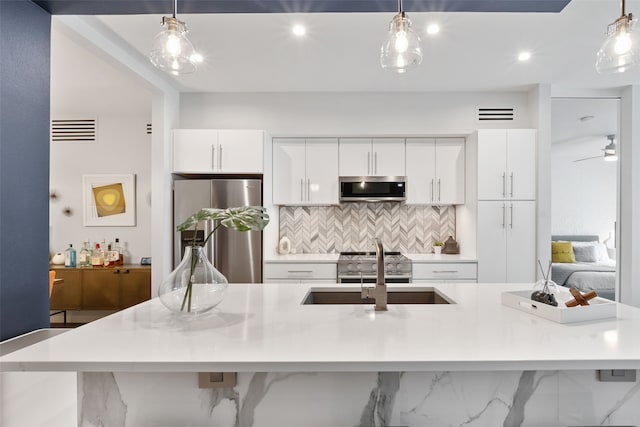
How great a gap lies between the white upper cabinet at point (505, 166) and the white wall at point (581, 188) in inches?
50.1

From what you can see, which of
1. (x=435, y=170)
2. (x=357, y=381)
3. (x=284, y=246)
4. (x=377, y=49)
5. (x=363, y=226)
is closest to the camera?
(x=357, y=381)

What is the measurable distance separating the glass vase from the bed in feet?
15.6

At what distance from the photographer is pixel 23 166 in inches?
67.5

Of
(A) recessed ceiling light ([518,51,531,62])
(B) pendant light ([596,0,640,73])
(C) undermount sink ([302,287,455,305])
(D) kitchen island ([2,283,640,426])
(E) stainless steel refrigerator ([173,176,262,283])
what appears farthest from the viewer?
(E) stainless steel refrigerator ([173,176,262,283])

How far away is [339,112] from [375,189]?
37.9 inches

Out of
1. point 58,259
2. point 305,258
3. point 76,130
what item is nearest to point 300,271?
point 305,258

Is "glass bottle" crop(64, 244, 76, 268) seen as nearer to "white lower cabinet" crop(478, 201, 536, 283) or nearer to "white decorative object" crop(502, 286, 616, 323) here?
"white lower cabinet" crop(478, 201, 536, 283)

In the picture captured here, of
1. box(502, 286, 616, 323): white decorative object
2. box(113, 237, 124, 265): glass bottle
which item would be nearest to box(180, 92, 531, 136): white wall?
box(113, 237, 124, 265): glass bottle

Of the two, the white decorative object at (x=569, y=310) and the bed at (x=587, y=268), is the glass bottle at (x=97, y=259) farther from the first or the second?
the bed at (x=587, y=268)

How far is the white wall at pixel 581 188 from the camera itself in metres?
4.51

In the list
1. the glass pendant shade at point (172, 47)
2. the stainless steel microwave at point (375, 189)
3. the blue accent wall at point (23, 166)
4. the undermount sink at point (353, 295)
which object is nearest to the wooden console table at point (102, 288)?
the blue accent wall at point (23, 166)

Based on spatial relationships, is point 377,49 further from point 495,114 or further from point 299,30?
point 495,114

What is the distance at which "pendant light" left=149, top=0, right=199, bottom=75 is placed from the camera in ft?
4.77

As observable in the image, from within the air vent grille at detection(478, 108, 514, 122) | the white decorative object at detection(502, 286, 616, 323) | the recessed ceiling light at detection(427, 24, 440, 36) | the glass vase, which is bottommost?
the white decorative object at detection(502, 286, 616, 323)
